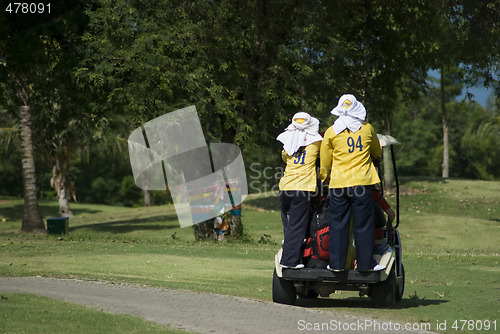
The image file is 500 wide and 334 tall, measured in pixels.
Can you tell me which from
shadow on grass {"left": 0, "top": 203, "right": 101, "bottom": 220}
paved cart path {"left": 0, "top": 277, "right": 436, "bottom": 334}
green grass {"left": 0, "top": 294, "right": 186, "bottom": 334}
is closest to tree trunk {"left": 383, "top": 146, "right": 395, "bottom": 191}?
shadow on grass {"left": 0, "top": 203, "right": 101, "bottom": 220}

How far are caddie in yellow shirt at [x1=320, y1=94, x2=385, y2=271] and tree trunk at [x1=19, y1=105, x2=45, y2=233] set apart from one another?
23263 mm

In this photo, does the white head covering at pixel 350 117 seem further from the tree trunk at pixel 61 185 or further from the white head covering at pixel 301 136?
the tree trunk at pixel 61 185

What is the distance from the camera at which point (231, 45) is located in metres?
22.5

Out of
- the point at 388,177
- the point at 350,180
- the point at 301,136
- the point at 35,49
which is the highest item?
Result: the point at 35,49

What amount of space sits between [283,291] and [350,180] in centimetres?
174

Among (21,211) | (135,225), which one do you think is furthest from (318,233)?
(21,211)

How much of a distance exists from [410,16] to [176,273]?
496 inches

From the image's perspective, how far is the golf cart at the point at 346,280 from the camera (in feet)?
29.6

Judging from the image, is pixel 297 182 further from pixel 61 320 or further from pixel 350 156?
A: pixel 61 320

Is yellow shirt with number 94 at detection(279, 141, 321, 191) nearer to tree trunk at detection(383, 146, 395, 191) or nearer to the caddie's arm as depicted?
the caddie's arm

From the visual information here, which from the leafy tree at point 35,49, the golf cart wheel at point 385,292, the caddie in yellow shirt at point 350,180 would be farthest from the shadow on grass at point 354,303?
the leafy tree at point 35,49

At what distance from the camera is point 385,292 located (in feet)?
30.2

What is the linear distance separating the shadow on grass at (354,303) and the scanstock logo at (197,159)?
11096 mm

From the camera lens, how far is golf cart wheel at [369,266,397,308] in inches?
362
